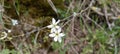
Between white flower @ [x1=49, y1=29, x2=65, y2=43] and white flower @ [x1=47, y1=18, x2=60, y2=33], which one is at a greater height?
white flower @ [x1=47, y1=18, x2=60, y2=33]

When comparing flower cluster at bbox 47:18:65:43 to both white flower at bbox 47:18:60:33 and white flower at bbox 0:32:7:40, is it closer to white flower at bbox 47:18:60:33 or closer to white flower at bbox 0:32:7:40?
white flower at bbox 47:18:60:33

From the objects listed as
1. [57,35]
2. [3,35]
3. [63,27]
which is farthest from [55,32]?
[3,35]

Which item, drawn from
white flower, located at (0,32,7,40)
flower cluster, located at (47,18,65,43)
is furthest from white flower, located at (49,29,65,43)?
white flower, located at (0,32,7,40)

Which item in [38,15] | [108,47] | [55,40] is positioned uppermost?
[38,15]

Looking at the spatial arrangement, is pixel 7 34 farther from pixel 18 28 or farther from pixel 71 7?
pixel 71 7

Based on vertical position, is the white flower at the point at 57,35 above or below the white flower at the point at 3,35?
below

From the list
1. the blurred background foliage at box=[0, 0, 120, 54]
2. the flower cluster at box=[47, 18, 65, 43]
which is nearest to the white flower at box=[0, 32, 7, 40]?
the blurred background foliage at box=[0, 0, 120, 54]

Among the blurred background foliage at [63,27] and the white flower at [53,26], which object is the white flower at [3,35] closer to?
the blurred background foliage at [63,27]

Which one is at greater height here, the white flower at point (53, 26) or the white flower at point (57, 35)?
the white flower at point (53, 26)

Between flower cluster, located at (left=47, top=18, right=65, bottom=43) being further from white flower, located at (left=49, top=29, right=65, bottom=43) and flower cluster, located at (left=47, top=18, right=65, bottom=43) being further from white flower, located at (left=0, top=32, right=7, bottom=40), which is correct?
white flower, located at (left=0, top=32, right=7, bottom=40)

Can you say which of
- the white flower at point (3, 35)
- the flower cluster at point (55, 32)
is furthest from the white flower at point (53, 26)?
the white flower at point (3, 35)

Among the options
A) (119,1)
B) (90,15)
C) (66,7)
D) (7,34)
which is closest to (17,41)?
(7,34)
